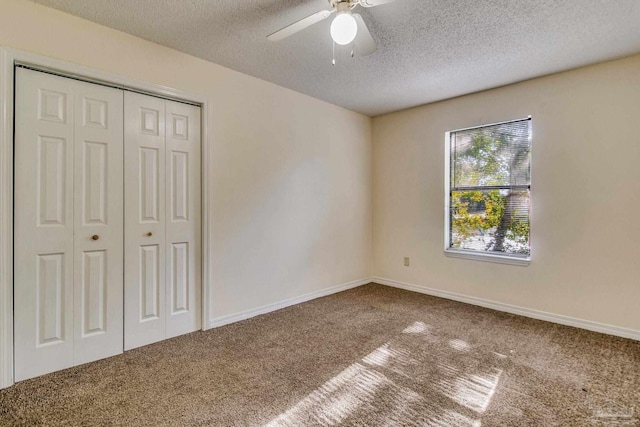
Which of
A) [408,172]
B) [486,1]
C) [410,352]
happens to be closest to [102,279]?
[410,352]

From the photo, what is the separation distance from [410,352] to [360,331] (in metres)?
0.54

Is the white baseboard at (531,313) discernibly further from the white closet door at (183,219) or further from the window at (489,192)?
the white closet door at (183,219)

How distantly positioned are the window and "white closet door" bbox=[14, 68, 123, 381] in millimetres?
3497

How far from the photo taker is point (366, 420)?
1.68 m

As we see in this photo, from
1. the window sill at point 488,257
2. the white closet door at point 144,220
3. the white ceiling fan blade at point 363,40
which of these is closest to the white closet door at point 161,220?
the white closet door at point 144,220

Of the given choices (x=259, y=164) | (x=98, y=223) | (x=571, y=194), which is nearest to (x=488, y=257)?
(x=571, y=194)

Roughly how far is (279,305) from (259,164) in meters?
1.54

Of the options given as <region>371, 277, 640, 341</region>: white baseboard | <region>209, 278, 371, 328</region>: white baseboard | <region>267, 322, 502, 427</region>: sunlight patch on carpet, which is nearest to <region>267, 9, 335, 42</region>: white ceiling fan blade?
<region>267, 322, 502, 427</region>: sunlight patch on carpet

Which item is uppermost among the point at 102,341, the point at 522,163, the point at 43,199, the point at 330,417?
the point at 522,163

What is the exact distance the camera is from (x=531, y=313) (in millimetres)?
3232

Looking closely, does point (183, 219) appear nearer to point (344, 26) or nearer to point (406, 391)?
point (344, 26)

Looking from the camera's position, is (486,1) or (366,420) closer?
(366,420)

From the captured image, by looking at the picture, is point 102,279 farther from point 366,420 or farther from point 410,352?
point 410,352

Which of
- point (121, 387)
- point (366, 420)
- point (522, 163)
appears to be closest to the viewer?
point (366, 420)
